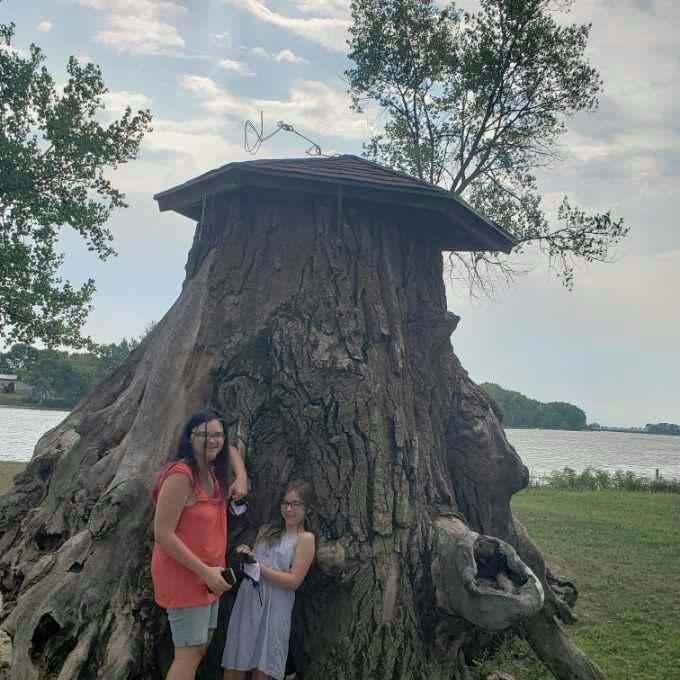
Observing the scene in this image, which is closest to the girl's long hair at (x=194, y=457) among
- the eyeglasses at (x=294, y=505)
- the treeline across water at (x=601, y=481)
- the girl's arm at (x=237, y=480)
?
the girl's arm at (x=237, y=480)

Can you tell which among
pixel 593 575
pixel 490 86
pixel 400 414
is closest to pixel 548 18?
pixel 490 86

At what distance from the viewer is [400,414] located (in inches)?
211

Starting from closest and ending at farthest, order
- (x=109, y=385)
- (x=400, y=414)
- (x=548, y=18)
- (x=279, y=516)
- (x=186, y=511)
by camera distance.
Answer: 1. (x=186, y=511)
2. (x=279, y=516)
3. (x=400, y=414)
4. (x=109, y=385)
5. (x=548, y=18)

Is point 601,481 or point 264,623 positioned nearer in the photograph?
point 264,623

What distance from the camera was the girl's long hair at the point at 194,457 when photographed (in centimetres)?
370

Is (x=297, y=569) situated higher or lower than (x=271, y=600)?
higher

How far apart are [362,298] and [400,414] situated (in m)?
1.04

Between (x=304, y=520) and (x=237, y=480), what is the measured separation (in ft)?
2.13

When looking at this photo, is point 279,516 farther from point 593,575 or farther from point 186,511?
point 593,575

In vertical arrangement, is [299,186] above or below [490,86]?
below

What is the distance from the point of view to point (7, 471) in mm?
18562

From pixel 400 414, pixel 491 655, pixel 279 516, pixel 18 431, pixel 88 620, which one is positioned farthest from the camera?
pixel 18 431

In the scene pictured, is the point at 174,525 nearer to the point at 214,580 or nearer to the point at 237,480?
the point at 214,580

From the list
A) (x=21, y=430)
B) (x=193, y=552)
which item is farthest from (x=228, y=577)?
(x=21, y=430)
